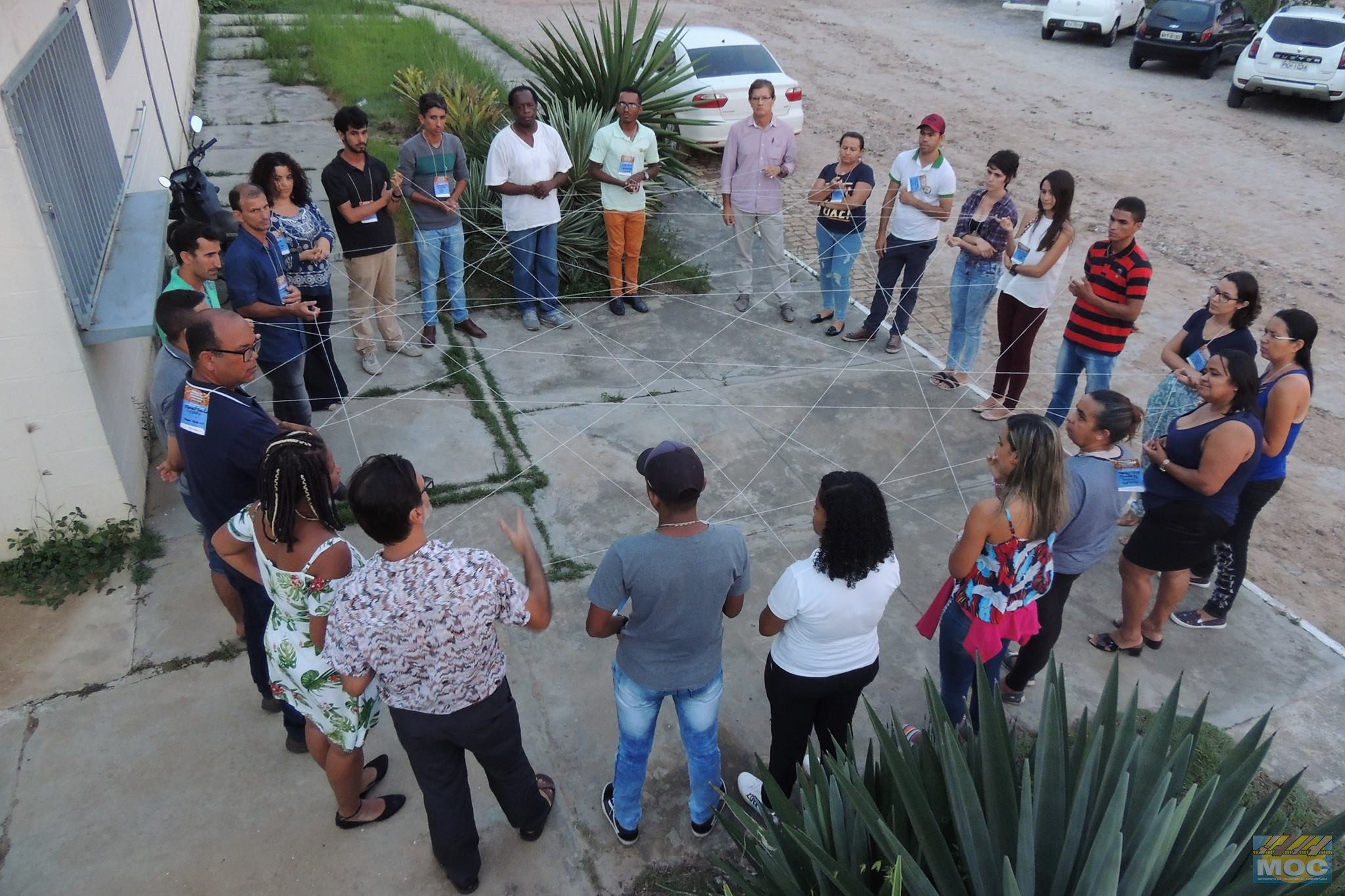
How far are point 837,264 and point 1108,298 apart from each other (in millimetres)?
1977

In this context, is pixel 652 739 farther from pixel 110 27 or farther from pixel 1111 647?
pixel 110 27

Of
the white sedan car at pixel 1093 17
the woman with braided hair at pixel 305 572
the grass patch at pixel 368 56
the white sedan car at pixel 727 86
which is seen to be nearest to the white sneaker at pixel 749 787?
the woman with braided hair at pixel 305 572

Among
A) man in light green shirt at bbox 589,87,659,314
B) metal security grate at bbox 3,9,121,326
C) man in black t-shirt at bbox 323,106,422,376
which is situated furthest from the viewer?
man in light green shirt at bbox 589,87,659,314

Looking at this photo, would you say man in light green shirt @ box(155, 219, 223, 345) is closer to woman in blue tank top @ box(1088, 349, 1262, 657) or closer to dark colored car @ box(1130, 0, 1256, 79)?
woman in blue tank top @ box(1088, 349, 1262, 657)

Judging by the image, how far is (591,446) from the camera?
16.9ft

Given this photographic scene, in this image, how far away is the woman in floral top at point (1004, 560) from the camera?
2.90m

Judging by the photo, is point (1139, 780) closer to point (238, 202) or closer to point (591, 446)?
point (591, 446)

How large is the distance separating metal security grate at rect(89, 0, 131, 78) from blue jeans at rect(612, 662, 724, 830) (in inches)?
226

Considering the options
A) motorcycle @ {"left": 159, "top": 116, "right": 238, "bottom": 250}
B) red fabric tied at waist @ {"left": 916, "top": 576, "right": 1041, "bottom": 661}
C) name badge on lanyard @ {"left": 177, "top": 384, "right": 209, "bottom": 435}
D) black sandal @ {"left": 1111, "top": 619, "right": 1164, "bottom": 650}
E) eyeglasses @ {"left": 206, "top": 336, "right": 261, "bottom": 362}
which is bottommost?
black sandal @ {"left": 1111, "top": 619, "right": 1164, "bottom": 650}

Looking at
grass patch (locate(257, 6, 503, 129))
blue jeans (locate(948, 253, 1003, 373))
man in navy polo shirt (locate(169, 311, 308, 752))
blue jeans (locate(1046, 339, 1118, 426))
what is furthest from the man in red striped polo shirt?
grass patch (locate(257, 6, 503, 129))

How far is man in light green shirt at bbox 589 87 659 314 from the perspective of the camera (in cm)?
618

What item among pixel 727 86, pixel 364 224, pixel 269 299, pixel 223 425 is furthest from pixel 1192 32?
pixel 223 425

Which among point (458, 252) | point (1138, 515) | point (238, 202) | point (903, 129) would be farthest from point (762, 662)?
point (903, 129)

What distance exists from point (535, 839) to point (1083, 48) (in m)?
18.0
